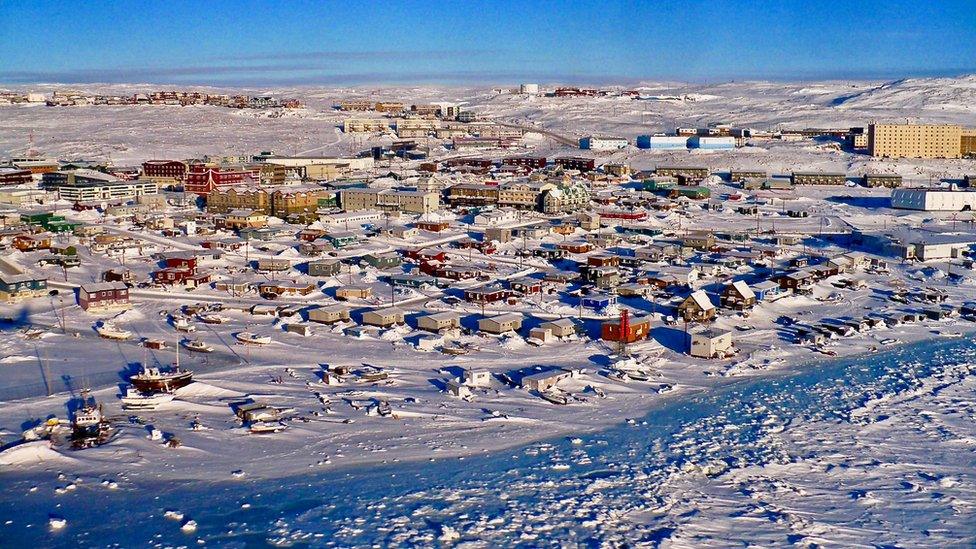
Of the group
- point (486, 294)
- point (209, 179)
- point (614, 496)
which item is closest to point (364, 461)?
point (614, 496)

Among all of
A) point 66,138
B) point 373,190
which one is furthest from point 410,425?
point 66,138

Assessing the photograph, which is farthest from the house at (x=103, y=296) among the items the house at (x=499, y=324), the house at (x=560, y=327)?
the house at (x=560, y=327)

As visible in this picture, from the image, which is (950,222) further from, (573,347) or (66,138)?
(66,138)

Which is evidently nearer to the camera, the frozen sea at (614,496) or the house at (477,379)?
the frozen sea at (614,496)

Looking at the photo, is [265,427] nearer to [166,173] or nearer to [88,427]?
[88,427]

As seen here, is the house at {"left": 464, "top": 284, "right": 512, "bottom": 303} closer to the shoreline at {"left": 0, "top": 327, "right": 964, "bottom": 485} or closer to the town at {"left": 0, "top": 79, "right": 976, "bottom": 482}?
the town at {"left": 0, "top": 79, "right": 976, "bottom": 482}

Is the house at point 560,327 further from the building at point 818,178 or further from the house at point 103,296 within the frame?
the building at point 818,178
